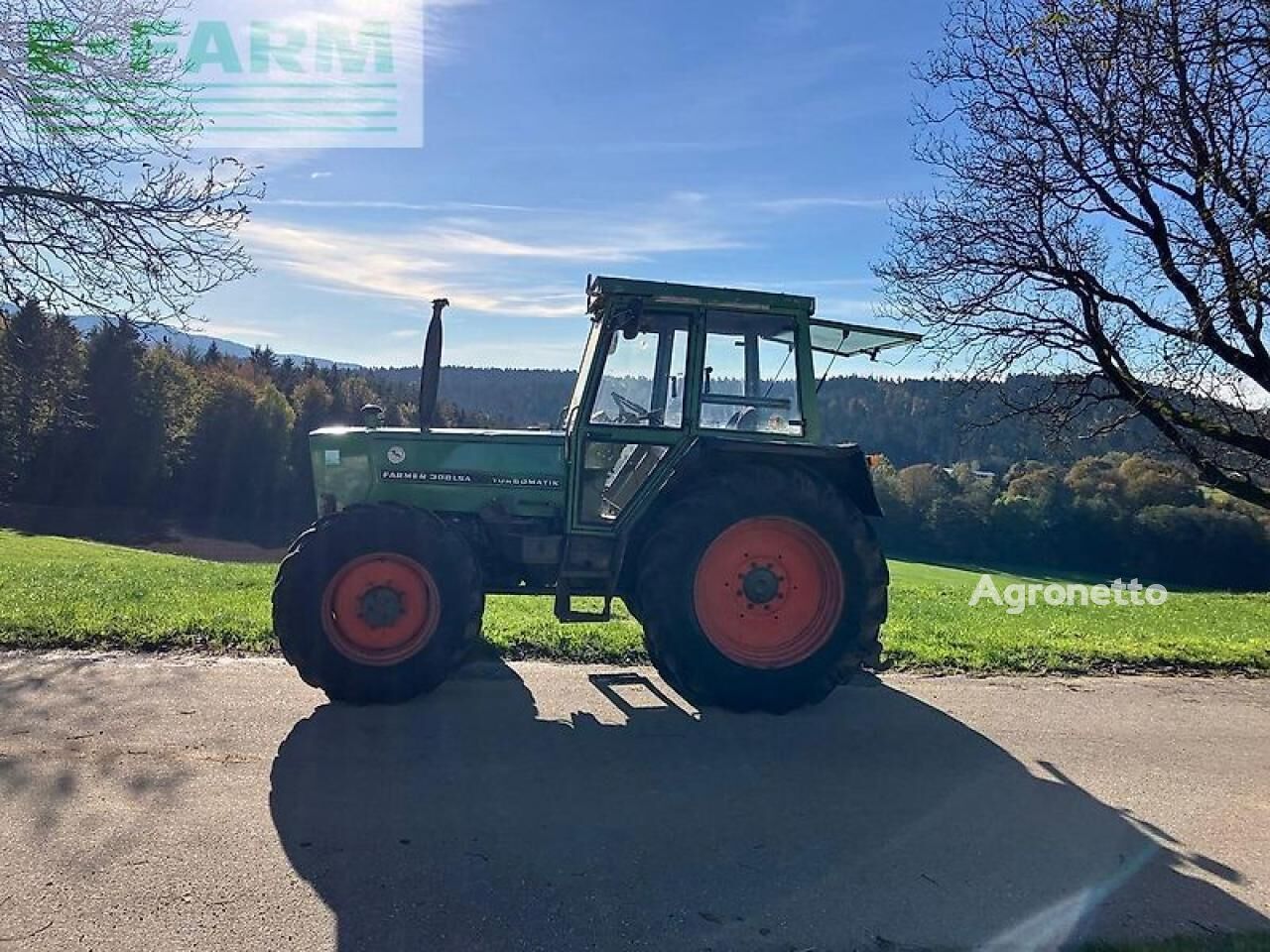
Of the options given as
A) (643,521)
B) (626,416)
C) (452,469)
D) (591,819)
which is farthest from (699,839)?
(452,469)

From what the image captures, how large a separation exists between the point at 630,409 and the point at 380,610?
191cm

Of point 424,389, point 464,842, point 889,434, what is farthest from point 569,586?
point 889,434

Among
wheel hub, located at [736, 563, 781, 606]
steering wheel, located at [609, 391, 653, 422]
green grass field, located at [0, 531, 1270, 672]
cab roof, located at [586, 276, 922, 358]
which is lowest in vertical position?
green grass field, located at [0, 531, 1270, 672]

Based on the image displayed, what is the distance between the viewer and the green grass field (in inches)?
257

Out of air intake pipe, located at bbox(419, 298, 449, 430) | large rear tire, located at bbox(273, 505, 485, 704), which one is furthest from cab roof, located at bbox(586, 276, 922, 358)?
large rear tire, located at bbox(273, 505, 485, 704)

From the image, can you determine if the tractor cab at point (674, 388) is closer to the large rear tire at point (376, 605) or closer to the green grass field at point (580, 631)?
the large rear tire at point (376, 605)

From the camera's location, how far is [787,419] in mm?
5852

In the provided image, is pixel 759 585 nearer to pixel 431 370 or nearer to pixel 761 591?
pixel 761 591

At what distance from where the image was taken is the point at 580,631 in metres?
7.15

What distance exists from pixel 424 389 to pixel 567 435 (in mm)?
941

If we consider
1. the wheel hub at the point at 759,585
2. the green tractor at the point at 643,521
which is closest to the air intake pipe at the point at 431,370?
the green tractor at the point at 643,521

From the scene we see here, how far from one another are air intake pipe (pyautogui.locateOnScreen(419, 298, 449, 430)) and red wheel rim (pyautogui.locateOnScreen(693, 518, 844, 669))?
2022 mm

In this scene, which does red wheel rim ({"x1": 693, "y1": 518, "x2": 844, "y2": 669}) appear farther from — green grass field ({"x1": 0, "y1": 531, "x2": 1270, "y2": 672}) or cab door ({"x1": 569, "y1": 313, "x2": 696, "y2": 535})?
green grass field ({"x1": 0, "y1": 531, "x2": 1270, "y2": 672})

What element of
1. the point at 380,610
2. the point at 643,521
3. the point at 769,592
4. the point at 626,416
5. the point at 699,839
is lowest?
the point at 699,839
